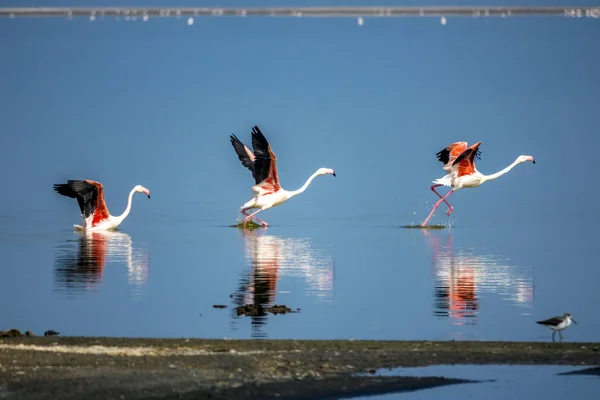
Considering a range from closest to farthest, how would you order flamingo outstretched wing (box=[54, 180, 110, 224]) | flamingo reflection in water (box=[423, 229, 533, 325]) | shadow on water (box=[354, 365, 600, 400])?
shadow on water (box=[354, 365, 600, 400]), flamingo reflection in water (box=[423, 229, 533, 325]), flamingo outstretched wing (box=[54, 180, 110, 224])

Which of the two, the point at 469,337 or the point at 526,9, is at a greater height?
the point at 526,9

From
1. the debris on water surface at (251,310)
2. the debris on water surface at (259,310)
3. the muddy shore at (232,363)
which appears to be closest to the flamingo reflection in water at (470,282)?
the debris on water surface at (259,310)

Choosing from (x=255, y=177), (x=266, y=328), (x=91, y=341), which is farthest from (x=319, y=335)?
(x=255, y=177)

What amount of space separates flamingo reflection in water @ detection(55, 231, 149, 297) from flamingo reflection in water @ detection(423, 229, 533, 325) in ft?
16.0

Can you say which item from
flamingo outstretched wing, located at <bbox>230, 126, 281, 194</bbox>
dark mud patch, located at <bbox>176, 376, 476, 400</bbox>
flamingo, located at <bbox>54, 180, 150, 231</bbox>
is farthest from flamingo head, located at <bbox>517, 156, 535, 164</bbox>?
dark mud patch, located at <bbox>176, 376, 476, 400</bbox>

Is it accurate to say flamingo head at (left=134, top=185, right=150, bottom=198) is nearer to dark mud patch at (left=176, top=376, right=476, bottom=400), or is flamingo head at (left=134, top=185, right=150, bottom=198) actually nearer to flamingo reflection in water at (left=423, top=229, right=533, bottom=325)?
flamingo reflection in water at (left=423, top=229, right=533, bottom=325)

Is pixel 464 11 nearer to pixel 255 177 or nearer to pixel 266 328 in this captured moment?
pixel 266 328

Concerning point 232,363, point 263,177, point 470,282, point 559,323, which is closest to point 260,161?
point 263,177

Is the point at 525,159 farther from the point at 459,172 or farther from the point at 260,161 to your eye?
the point at 260,161

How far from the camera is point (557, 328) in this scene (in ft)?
48.7

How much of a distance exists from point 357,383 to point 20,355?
11.0 feet

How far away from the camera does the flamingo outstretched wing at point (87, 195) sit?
32844 mm

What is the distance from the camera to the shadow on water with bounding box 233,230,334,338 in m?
18.2

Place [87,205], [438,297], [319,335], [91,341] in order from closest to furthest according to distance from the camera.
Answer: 1. [91,341]
2. [319,335]
3. [438,297]
4. [87,205]
